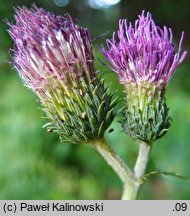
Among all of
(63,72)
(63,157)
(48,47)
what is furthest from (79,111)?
(63,157)

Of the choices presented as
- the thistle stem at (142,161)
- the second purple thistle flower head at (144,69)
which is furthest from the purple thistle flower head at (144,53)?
the thistle stem at (142,161)

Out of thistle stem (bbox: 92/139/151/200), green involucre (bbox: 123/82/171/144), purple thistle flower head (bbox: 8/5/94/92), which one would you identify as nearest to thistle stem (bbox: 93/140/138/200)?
thistle stem (bbox: 92/139/151/200)

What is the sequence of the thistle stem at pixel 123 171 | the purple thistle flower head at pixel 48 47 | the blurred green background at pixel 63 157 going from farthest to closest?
the blurred green background at pixel 63 157, the thistle stem at pixel 123 171, the purple thistle flower head at pixel 48 47

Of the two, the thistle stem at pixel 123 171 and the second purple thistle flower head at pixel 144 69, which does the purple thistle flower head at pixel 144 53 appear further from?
the thistle stem at pixel 123 171

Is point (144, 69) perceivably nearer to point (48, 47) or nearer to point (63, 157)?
point (48, 47)

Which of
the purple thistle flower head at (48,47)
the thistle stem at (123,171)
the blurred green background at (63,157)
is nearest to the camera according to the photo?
the purple thistle flower head at (48,47)

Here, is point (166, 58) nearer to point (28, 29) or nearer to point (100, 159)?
point (28, 29)
